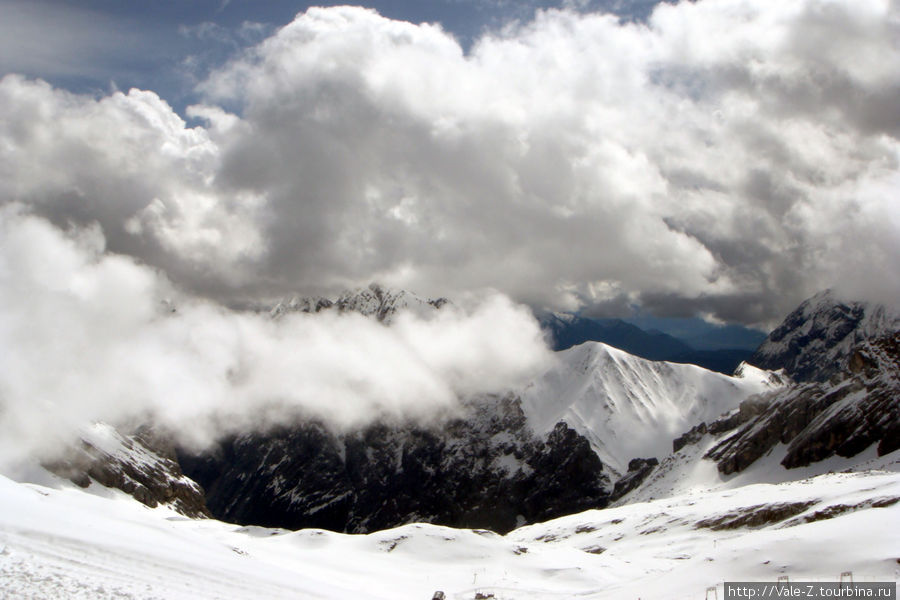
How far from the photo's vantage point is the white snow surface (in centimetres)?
3112

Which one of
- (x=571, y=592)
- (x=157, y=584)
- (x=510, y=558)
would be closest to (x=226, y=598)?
(x=157, y=584)

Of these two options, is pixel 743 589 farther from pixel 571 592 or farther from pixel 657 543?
pixel 657 543

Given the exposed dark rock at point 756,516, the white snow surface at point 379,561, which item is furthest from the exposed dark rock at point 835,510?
the exposed dark rock at point 756,516

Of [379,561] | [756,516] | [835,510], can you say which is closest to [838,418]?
[756,516]

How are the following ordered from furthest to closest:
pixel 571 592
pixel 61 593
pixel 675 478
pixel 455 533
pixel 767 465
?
1. pixel 675 478
2. pixel 767 465
3. pixel 455 533
4. pixel 571 592
5. pixel 61 593

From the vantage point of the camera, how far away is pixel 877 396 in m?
163

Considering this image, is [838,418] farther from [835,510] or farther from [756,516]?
[835,510]

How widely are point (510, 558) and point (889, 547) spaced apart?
4154cm

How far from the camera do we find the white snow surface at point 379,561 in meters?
31.1

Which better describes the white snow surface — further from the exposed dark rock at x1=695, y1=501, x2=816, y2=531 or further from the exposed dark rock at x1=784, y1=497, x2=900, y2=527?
the exposed dark rock at x1=695, y1=501, x2=816, y2=531

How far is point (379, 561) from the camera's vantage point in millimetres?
69062

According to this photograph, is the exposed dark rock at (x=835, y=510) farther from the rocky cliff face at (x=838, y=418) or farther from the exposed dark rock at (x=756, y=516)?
the rocky cliff face at (x=838, y=418)

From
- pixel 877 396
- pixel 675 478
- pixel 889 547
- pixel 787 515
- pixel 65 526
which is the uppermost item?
pixel 877 396

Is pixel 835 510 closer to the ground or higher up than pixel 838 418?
closer to the ground
